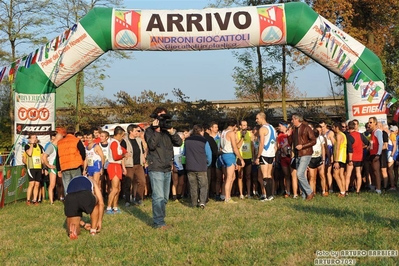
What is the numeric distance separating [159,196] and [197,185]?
3076mm

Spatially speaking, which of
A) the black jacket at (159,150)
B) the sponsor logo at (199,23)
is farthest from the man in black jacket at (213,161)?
the black jacket at (159,150)

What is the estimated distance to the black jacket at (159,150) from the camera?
8.26 meters

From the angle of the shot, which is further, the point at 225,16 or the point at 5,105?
the point at 5,105

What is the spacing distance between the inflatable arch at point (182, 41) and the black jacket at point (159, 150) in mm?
5888

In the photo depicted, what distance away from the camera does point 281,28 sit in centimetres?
1362

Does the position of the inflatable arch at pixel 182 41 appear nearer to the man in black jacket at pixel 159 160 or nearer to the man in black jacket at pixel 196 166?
the man in black jacket at pixel 196 166

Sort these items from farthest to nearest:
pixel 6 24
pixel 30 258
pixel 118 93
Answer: pixel 118 93, pixel 6 24, pixel 30 258

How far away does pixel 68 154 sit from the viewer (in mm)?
10273

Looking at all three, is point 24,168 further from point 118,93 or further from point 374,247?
point 118,93

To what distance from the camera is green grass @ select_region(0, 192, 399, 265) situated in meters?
6.14

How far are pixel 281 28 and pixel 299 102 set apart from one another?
703 inches

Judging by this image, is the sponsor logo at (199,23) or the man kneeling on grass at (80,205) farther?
the sponsor logo at (199,23)

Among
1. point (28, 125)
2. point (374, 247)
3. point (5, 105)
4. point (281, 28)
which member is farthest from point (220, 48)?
point (5, 105)

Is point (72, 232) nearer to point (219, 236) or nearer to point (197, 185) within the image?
point (219, 236)
